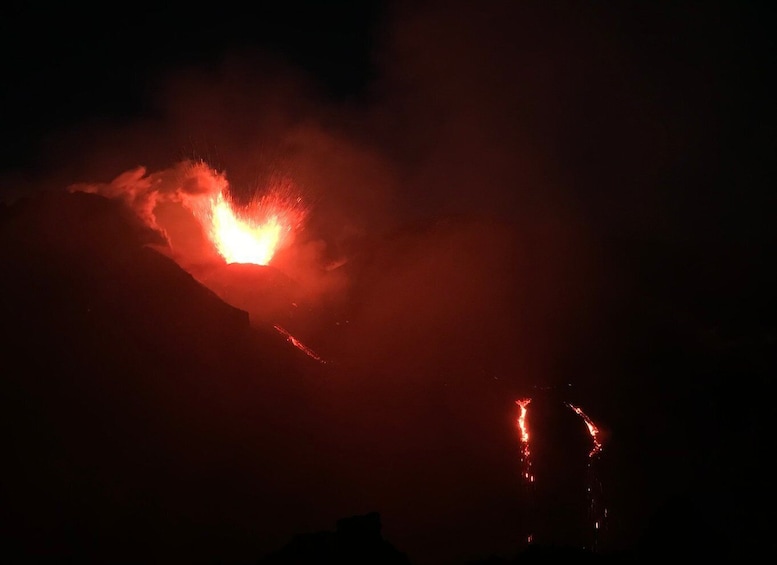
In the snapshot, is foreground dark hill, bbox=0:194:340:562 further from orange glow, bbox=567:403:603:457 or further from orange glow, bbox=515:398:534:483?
orange glow, bbox=567:403:603:457

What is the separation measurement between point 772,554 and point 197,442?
37418mm

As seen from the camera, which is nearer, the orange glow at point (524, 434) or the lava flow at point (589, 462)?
the lava flow at point (589, 462)

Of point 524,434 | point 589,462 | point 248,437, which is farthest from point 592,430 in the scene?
point 248,437

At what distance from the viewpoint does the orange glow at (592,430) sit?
61.1m

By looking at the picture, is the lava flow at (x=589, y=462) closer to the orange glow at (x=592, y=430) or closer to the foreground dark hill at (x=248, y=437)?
the orange glow at (x=592, y=430)

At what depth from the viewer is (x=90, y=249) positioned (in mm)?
46031

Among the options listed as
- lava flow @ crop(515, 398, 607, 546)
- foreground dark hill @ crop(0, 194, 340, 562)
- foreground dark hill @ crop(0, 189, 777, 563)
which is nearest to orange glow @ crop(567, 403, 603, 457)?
lava flow @ crop(515, 398, 607, 546)

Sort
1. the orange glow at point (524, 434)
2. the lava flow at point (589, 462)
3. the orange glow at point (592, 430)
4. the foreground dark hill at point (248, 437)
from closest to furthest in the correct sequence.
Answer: the foreground dark hill at point (248, 437)
the lava flow at point (589, 462)
the orange glow at point (524, 434)
the orange glow at point (592, 430)

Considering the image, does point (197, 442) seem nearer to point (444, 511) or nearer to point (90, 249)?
point (90, 249)

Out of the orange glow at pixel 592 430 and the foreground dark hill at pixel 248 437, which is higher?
the orange glow at pixel 592 430

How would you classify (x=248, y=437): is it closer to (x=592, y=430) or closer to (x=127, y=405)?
(x=127, y=405)

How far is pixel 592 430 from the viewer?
63875 mm

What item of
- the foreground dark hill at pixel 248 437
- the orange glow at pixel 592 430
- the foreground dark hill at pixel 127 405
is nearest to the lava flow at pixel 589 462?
the orange glow at pixel 592 430

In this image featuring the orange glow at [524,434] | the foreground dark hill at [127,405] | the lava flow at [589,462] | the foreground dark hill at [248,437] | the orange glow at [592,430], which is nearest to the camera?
the foreground dark hill at [127,405]
